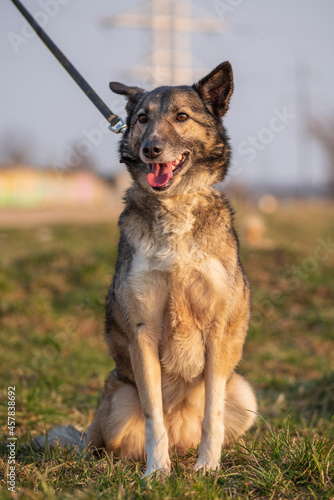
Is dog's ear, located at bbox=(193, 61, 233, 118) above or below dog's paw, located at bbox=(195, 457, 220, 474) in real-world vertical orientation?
above

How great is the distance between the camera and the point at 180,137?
291cm

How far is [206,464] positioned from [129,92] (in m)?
2.17

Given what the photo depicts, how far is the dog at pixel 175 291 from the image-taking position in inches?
109

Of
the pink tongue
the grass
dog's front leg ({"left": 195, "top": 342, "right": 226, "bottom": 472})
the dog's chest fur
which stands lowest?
the grass

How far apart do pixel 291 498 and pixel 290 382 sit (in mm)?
2863

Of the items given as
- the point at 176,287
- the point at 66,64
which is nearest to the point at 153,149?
the point at 176,287

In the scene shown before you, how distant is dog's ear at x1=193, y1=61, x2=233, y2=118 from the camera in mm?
2977

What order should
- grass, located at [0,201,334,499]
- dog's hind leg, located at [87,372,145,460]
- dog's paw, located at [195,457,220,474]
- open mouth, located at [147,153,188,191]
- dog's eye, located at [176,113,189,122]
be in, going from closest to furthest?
grass, located at [0,201,334,499], dog's paw, located at [195,457,220,474], open mouth, located at [147,153,188,191], dog's eye, located at [176,113,189,122], dog's hind leg, located at [87,372,145,460]

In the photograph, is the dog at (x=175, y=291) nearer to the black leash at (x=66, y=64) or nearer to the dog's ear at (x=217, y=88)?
the dog's ear at (x=217, y=88)

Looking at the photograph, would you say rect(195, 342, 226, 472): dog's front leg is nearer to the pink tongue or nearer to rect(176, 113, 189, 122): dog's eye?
the pink tongue

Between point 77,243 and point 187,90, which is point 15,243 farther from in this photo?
point 187,90

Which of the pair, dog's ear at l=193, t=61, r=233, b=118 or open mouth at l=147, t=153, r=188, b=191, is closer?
open mouth at l=147, t=153, r=188, b=191

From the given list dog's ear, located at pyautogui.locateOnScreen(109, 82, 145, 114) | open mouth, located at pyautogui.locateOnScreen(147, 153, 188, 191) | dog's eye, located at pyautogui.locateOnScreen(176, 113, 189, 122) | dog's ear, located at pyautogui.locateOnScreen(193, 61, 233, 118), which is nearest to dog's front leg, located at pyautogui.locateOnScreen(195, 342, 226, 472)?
open mouth, located at pyautogui.locateOnScreen(147, 153, 188, 191)

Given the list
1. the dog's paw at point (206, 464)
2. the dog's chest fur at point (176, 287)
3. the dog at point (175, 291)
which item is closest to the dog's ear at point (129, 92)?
the dog at point (175, 291)
